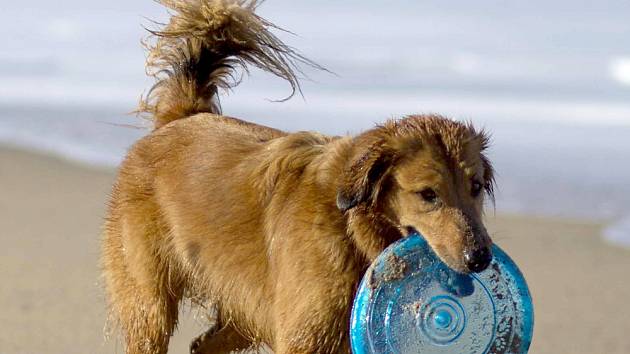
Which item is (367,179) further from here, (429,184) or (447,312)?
(447,312)

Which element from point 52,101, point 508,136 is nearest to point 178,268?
point 508,136

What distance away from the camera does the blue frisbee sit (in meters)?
4.45

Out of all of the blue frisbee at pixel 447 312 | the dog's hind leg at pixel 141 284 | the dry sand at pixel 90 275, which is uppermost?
the blue frisbee at pixel 447 312

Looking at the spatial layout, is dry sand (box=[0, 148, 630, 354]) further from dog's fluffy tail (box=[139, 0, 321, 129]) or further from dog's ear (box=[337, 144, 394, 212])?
dog's ear (box=[337, 144, 394, 212])

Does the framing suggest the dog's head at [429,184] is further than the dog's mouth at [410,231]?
No

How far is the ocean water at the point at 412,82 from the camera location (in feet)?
43.9

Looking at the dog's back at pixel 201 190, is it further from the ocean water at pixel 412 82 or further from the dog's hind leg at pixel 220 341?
the ocean water at pixel 412 82

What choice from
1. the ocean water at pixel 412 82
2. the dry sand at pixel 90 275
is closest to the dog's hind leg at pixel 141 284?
the ocean water at pixel 412 82

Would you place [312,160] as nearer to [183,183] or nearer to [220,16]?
[183,183]

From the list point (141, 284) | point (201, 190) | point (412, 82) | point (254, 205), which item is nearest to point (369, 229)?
point (254, 205)

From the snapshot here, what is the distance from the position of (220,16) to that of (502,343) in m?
2.19

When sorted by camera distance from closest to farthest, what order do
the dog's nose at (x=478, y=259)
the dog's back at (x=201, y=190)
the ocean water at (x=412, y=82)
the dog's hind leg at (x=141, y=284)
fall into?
the dog's nose at (x=478, y=259), the dog's back at (x=201, y=190), the dog's hind leg at (x=141, y=284), the ocean water at (x=412, y=82)

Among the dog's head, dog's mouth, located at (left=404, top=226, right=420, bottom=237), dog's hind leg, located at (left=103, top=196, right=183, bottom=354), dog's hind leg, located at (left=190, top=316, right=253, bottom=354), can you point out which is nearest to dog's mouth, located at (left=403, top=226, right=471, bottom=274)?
the dog's head

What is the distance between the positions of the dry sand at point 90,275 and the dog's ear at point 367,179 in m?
2.67
